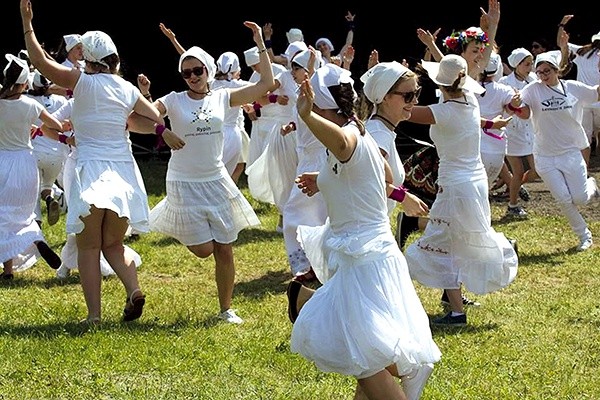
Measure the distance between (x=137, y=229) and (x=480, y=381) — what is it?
2473 millimetres

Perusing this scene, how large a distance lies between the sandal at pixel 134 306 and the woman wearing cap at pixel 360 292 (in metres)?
2.57

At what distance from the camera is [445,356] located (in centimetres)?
692

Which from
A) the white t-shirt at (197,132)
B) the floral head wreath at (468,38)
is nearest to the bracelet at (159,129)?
the white t-shirt at (197,132)

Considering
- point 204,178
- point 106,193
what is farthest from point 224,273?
point 106,193

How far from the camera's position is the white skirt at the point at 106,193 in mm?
7414

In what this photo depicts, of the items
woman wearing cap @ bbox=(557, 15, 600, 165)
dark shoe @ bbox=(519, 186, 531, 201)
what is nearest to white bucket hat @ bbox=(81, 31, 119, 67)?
dark shoe @ bbox=(519, 186, 531, 201)

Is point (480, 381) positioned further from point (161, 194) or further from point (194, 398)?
point (161, 194)

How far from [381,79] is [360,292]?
51.8 inches

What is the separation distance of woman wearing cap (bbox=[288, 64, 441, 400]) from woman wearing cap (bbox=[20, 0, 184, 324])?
2291 millimetres

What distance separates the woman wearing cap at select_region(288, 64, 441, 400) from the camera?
500 centimetres

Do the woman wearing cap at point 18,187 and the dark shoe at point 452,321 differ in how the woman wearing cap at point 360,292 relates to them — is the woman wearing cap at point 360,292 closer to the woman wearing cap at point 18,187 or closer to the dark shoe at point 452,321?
the dark shoe at point 452,321

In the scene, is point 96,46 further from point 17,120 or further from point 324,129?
point 324,129

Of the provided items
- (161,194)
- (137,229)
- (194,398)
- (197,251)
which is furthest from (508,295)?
(161,194)

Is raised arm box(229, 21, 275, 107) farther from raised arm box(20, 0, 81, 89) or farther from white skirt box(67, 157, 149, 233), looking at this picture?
raised arm box(20, 0, 81, 89)
